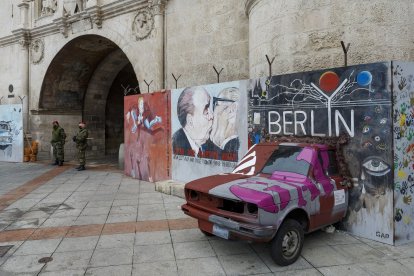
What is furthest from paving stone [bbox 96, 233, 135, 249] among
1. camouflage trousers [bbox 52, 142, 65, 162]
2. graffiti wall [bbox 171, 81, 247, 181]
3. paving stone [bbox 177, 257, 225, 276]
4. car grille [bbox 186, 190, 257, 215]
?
camouflage trousers [bbox 52, 142, 65, 162]

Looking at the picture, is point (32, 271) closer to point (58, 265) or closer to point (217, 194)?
point (58, 265)

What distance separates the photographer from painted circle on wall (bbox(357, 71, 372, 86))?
4949 millimetres

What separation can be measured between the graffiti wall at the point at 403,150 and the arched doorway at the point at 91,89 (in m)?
11.8

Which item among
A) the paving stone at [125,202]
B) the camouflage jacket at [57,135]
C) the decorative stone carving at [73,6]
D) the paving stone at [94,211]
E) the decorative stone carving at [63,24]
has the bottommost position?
the paving stone at [94,211]

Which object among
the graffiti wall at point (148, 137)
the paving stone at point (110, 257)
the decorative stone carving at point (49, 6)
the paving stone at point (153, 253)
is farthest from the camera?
the decorative stone carving at point (49, 6)

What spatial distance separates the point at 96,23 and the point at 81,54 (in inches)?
113

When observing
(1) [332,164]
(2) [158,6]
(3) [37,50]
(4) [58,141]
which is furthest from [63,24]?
(1) [332,164]

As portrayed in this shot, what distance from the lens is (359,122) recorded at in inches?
200

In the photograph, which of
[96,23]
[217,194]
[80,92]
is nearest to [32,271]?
[217,194]

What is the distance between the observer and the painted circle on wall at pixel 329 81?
5.35 metres

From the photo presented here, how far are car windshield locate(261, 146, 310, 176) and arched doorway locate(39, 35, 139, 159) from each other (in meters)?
11.1

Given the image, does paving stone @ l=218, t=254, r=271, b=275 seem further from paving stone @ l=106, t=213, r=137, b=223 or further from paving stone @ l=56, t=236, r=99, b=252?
paving stone @ l=106, t=213, r=137, b=223

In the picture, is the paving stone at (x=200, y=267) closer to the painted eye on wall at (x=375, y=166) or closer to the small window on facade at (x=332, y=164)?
the small window on facade at (x=332, y=164)

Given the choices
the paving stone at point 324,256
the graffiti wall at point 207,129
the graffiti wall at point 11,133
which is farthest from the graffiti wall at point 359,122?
the graffiti wall at point 11,133
